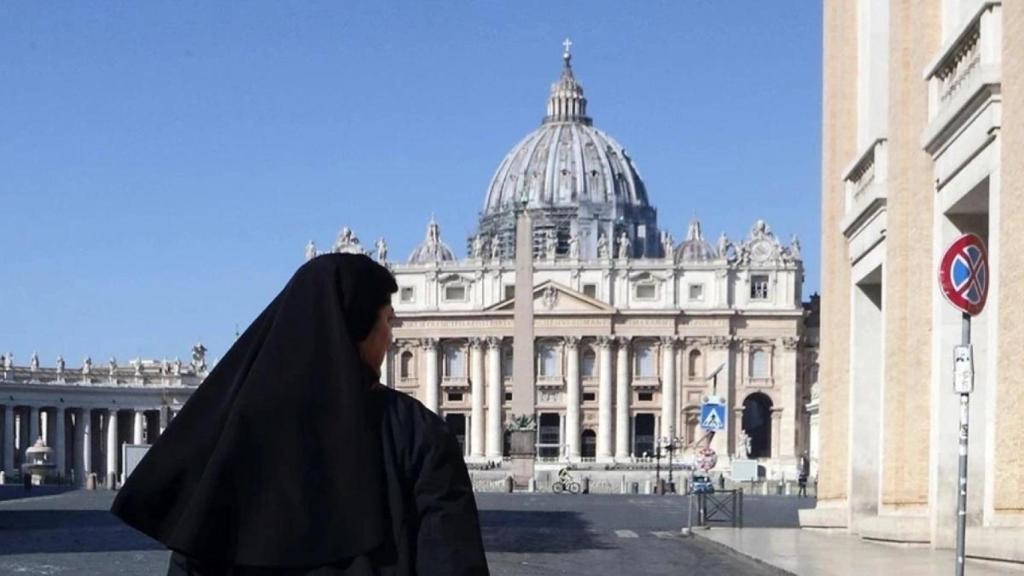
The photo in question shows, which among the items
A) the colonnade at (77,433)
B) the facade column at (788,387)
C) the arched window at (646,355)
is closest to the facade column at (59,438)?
the colonnade at (77,433)

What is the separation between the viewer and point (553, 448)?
128 m

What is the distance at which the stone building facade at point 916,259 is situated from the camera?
14.9 meters

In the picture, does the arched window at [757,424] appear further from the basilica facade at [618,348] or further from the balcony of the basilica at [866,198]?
the balcony of the basilica at [866,198]

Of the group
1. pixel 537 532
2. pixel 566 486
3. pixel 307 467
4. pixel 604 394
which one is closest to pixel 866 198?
pixel 537 532

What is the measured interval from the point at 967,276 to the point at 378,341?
24.6 ft

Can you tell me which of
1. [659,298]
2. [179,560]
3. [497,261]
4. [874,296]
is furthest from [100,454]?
[179,560]

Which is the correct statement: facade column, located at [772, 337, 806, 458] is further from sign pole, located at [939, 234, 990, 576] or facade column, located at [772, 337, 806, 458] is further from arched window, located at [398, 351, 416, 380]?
sign pole, located at [939, 234, 990, 576]

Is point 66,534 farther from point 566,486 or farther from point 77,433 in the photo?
point 77,433

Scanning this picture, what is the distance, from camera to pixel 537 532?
31.7 meters

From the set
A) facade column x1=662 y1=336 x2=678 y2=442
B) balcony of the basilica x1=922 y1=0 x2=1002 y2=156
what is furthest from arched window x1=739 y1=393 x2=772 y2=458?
balcony of the basilica x1=922 y1=0 x2=1002 y2=156

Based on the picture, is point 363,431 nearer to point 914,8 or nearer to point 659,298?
point 914,8

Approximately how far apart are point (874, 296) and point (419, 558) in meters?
22.0

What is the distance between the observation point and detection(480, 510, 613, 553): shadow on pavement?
25922 millimetres

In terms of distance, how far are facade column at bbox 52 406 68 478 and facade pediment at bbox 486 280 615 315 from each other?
99.3ft
